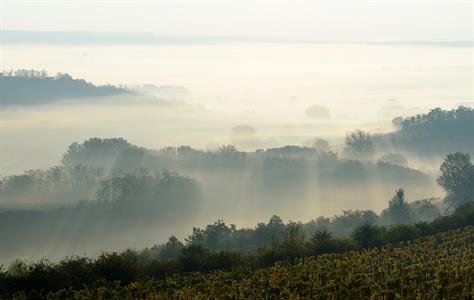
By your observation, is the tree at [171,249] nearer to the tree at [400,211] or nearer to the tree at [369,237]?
the tree at [369,237]

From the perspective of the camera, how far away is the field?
3344 centimetres

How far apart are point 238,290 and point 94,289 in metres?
8.46

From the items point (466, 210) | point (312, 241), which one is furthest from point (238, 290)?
point (466, 210)

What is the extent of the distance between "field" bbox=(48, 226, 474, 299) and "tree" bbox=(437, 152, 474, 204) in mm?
112567

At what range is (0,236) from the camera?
200 meters

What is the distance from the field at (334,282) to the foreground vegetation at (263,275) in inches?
2.0

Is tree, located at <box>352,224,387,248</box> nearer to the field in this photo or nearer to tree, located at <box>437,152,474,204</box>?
the field

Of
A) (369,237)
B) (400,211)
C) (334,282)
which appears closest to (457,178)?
(400,211)

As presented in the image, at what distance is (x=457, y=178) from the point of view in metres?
156

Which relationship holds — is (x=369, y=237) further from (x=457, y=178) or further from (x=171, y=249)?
(x=457, y=178)

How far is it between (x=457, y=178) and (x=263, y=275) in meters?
126

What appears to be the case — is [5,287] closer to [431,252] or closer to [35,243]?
[431,252]

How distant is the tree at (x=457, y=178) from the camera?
151750 mm

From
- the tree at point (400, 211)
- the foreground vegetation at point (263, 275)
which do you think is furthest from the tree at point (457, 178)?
the foreground vegetation at point (263, 275)
